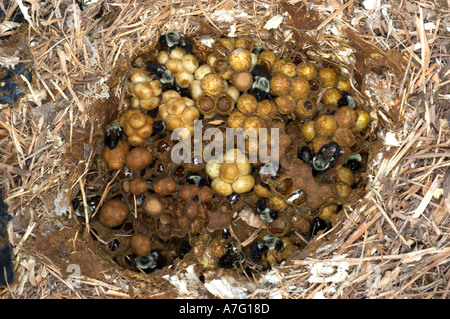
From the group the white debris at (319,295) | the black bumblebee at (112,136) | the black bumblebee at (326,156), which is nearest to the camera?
the white debris at (319,295)

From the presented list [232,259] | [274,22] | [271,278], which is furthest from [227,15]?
[271,278]

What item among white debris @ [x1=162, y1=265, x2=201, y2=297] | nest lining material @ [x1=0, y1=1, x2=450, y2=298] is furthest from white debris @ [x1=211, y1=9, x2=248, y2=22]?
white debris @ [x1=162, y1=265, x2=201, y2=297]

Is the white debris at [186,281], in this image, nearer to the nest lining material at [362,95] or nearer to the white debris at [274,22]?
the nest lining material at [362,95]

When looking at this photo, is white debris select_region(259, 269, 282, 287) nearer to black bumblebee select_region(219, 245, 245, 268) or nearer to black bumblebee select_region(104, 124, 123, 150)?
black bumblebee select_region(219, 245, 245, 268)

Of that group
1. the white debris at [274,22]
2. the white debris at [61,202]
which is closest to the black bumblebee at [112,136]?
the white debris at [61,202]

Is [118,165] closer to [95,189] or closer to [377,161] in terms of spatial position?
[95,189]

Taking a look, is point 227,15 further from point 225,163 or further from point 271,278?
point 271,278
